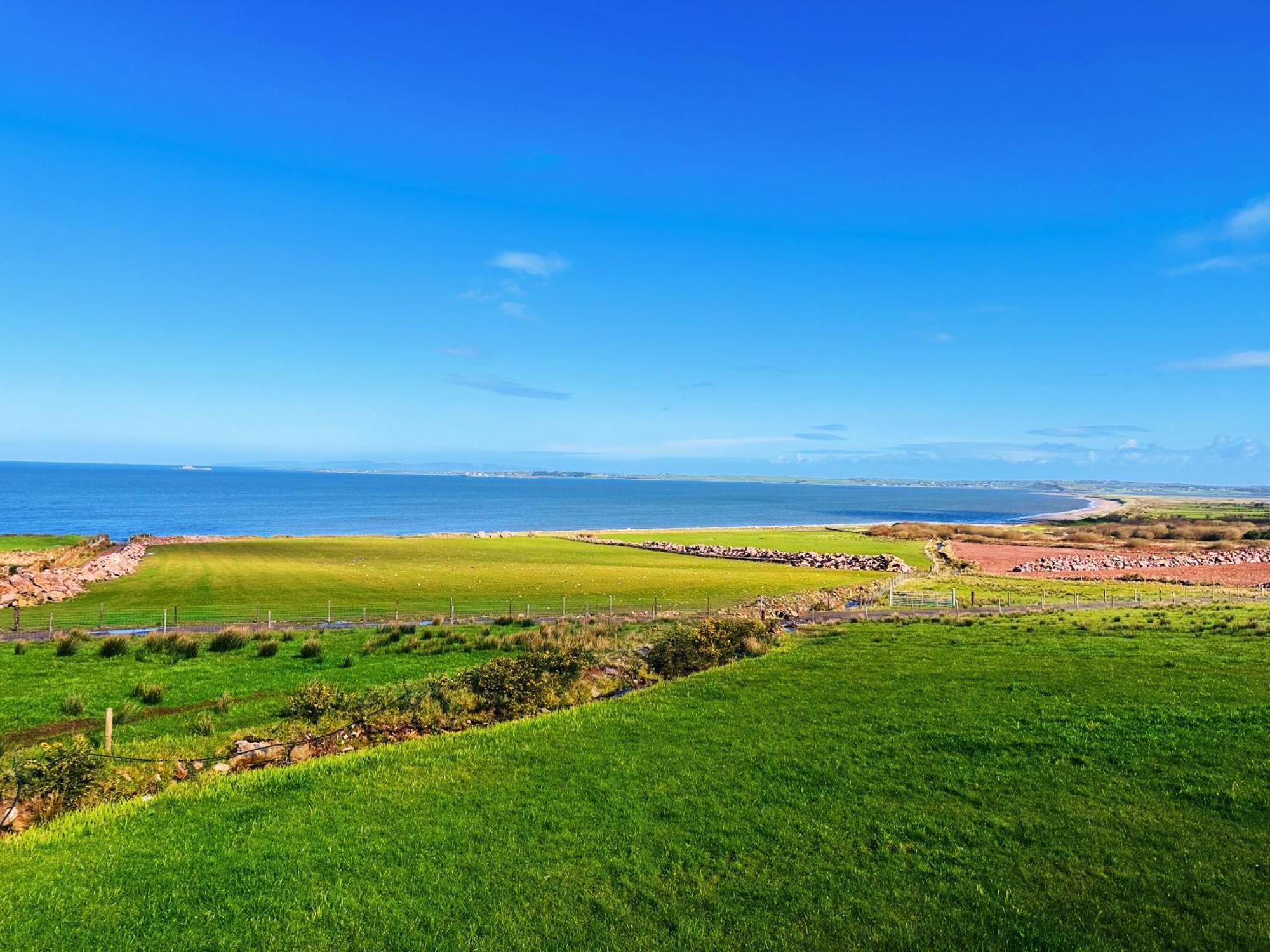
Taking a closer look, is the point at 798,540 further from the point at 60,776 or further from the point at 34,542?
the point at 34,542

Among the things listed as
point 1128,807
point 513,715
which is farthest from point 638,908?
point 513,715

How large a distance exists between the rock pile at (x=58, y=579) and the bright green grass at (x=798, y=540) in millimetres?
62909

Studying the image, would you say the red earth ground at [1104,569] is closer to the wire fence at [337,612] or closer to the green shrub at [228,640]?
the wire fence at [337,612]

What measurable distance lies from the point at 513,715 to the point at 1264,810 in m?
16.7

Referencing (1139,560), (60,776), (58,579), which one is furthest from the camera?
(1139,560)

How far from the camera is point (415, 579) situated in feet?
180

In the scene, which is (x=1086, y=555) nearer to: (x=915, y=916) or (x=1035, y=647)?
(x=1035, y=647)

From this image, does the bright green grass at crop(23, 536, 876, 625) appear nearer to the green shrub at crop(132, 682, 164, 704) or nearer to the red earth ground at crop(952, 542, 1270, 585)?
the green shrub at crop(132, 682, 164, 704)

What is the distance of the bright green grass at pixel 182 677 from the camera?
1917 cm

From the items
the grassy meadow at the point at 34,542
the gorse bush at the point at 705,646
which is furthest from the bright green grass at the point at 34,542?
the gorse bush at the point at 705,646

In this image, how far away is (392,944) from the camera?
8.61 m

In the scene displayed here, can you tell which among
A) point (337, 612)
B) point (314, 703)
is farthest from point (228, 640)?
point (314, 703)

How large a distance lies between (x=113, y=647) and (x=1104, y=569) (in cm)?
8433

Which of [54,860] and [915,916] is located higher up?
[915,916]
